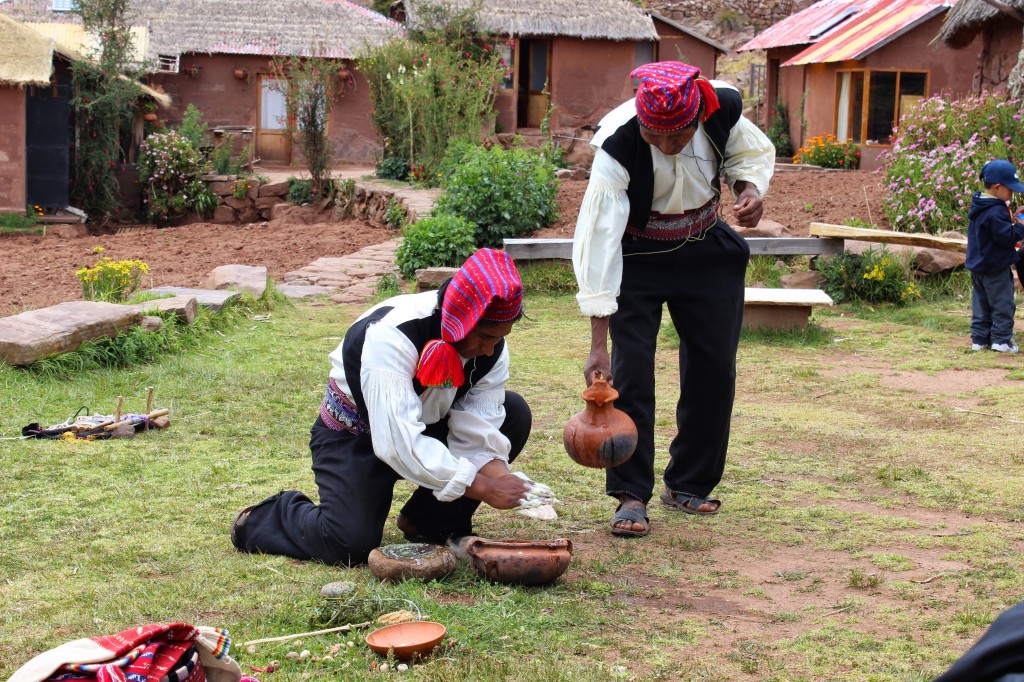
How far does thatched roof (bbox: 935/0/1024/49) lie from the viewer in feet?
45.2

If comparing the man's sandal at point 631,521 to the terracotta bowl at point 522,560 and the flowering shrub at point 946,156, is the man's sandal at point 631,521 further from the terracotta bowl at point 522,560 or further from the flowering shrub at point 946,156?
the flowering shrub at point 946,156

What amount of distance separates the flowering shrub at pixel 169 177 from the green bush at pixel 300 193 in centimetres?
144

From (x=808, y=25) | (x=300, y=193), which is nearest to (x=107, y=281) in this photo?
(x=300, y=193)

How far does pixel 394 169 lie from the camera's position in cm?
1923

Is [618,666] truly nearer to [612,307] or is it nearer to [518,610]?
[518,610]

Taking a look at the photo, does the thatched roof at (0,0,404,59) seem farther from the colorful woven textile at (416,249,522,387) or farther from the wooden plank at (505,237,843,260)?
the colorful woven textile at (416,249,522,387)

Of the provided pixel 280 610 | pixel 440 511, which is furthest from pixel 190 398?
pixel 280 610

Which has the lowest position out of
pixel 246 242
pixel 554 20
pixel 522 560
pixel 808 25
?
pixel 522 560

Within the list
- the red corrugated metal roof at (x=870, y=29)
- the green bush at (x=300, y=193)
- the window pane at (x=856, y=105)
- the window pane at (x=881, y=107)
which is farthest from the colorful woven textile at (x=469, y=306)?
the window pane at (x=856, y=105)

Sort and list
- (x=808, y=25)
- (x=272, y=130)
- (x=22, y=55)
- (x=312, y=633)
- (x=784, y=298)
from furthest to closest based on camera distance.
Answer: (x=808, y=25)
(x=272, y=130)
(x=22, y=55)
(x=784, y=298)
(x=312, y=633)

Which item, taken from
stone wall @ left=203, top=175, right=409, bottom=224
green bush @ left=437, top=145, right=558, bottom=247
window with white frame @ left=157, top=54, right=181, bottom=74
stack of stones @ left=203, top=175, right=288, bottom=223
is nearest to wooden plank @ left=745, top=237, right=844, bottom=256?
green bush @ left=437, top=145, right=558, bottom=247

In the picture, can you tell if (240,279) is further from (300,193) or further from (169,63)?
(169,63)

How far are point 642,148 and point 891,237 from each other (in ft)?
21.6

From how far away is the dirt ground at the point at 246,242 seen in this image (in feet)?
37.3
